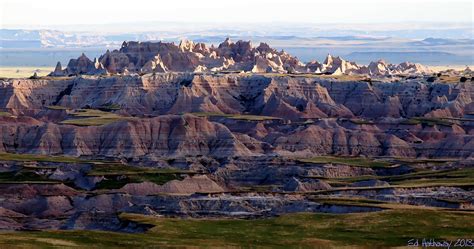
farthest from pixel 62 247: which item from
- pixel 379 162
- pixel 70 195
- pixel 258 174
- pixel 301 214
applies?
pixel 379 162

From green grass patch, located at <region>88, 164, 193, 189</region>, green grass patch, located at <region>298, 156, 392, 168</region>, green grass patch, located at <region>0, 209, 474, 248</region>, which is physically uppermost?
green grass patch, located at <region>0, 209, 474, 248</region>

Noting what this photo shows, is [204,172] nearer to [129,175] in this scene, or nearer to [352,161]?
[129,175]

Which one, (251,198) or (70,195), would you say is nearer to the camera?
(251,198)

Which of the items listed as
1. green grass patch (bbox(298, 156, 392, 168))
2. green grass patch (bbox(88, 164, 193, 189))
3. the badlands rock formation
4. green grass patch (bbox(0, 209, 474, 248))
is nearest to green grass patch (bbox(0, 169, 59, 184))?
the badlands rock formation

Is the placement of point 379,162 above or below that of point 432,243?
below

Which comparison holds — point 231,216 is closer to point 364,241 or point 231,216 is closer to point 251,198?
point 251,198

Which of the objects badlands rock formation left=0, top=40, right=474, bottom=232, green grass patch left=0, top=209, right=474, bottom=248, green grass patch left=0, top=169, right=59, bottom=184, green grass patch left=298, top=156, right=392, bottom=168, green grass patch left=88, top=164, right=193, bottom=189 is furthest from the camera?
green grass patch left=298, top=156, right=392, bottom=168

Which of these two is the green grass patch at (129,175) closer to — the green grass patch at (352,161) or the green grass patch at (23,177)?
the green grass patch at (23,177)

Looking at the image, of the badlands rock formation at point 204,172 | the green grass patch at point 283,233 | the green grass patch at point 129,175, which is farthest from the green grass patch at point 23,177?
the green grass patch at point 283,233

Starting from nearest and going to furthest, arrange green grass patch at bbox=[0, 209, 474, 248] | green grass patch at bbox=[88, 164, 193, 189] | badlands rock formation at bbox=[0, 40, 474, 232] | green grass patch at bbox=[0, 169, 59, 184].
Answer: green grass patch at bbox=[0, 209, 474, 248] < badlands rock formation at bbox=[0, 40, 474, 232] < green grass patch at bbox=[88, 164, 193, 189] < green grass patch at bbox=[0, 169, 59, 184]

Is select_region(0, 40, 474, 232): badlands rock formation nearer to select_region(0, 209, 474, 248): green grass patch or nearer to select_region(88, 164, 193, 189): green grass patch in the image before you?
select_region(88, 164, 193, 189): green grass patch
